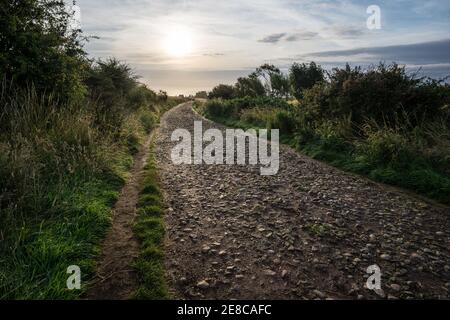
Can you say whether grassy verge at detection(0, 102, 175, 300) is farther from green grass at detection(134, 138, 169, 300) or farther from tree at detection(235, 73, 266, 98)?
tree at detection(235, 73, 266, 98)

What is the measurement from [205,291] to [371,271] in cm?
234

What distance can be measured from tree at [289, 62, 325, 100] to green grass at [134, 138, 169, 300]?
4045cm

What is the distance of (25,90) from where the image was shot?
8.50 meters

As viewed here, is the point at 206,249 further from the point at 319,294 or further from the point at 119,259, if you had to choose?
the point at 319,294

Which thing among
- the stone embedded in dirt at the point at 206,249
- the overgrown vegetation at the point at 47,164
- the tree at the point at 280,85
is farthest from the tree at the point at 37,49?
the tree at the point at 280,85

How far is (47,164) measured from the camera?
7.09 meters

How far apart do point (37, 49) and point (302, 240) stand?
868cm

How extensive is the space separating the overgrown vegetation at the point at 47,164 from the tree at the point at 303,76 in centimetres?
3797

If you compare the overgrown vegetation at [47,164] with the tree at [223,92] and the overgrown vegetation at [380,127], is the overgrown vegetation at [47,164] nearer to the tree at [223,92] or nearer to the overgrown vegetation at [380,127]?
the overgrown vegetation at [380,127]

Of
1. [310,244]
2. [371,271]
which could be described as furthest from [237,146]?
[371,271]

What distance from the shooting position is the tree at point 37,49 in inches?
330

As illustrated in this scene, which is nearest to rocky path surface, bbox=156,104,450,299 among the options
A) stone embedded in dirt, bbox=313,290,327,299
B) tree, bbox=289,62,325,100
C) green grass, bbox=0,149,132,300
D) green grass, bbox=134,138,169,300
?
stone embedded in dirt, bbox=313,290,327,299

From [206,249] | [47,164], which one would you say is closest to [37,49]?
[47,164]
